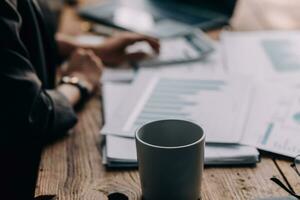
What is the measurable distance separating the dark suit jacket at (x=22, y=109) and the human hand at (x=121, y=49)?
23 cm

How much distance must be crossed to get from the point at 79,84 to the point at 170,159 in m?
0.51

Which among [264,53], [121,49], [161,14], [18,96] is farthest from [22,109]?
[161,14]

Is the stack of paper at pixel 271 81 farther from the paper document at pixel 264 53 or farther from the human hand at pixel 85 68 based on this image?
the human hand at pixel 85 68

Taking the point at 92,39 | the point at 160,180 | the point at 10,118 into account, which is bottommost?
the point at 92,39

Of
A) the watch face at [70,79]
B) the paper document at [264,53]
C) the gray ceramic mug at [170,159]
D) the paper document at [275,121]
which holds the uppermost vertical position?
the gray ceramic mug at [170,159]

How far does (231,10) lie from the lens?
1493 mm

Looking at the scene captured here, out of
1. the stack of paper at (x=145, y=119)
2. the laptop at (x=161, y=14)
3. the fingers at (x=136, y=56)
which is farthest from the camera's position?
the laptop at (x=161, y=14)

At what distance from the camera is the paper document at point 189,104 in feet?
3.15

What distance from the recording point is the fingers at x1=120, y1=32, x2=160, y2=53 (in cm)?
133

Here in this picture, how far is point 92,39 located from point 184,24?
0.25m

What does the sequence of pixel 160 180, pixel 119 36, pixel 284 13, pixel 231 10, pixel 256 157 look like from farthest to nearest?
pixel 284 13 → pixel 231 10 → pixel 119 36 → pixel 256 157 → pixel 160 180

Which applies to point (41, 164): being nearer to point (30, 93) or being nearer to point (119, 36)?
point (30, 93)

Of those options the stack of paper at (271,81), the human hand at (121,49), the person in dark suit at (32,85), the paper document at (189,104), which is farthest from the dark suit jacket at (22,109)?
the stack of paper at (271,81)

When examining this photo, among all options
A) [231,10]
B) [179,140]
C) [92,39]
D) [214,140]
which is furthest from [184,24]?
[179,140]
